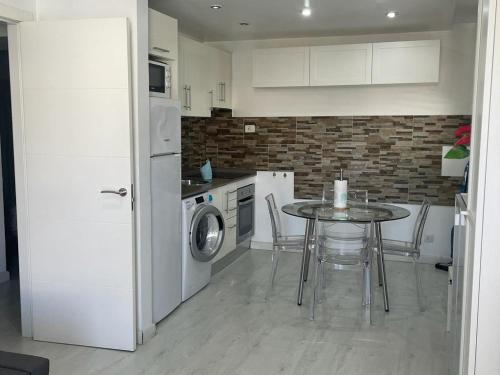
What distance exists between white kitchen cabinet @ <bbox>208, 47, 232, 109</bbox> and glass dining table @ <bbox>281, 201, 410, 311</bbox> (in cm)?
179

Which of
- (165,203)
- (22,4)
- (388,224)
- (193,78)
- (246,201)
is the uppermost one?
(22,4)

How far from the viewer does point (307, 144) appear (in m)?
5.64

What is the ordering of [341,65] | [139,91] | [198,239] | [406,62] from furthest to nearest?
[341,65] < [406,62] < [198,239] < [139,91]

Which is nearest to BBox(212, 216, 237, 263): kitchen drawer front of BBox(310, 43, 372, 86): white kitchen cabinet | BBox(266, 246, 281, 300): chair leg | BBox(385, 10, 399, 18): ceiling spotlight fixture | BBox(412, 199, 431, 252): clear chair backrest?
BBox(266, 246, 281, 300): chair leg

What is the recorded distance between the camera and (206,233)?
14.5 feet

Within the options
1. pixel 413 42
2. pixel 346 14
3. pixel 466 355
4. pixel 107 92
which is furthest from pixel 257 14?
pixel 466 355

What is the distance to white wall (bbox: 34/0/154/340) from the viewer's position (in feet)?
10.1

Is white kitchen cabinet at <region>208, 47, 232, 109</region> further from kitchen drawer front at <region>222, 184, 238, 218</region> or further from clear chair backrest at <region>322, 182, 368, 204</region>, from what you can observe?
clear chair backrest at <region>322, 182, 368, 204</region>

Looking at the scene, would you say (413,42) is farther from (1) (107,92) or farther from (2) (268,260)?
(1) (107,92)

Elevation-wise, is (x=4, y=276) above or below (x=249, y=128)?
below

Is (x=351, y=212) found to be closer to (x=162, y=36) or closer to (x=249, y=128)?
(x=162, y=36)

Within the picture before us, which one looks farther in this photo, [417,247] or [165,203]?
[417,247]

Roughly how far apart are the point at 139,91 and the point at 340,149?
293cm

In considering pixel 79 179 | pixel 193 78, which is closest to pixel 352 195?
pixel 193 78
